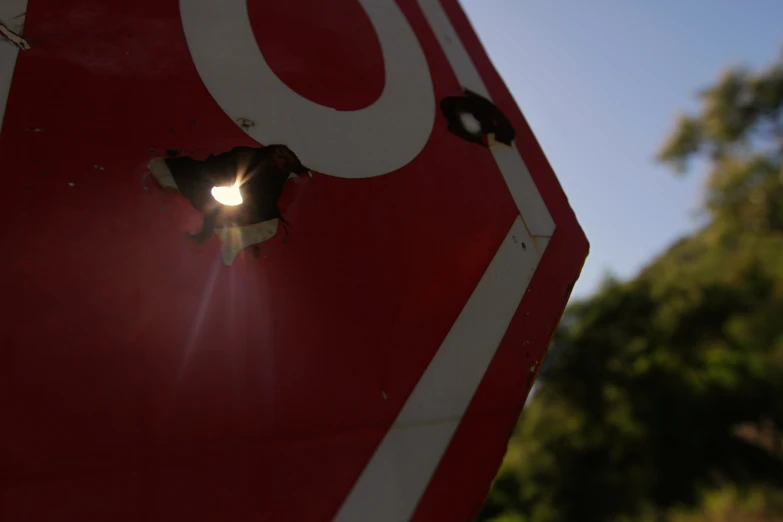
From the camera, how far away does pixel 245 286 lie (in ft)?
2.05

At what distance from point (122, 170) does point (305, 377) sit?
39 centimetres

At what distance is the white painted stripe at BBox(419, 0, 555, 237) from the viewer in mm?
984

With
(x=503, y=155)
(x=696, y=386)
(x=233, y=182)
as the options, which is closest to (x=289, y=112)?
(x=233, y=182)

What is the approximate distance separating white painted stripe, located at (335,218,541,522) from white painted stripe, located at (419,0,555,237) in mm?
83

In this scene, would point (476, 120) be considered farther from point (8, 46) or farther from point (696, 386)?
point (696, 386)

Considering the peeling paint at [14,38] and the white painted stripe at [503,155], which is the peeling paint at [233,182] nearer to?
the peeling paint at [14,38]

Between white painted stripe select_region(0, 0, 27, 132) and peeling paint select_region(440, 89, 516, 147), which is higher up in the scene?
peeling paint select_region(440, 89, 516, 147)

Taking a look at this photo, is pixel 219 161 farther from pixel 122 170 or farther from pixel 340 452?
pixel 340 452

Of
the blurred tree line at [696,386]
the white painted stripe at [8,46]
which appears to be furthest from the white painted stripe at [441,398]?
the blurred tree line at [696,386]

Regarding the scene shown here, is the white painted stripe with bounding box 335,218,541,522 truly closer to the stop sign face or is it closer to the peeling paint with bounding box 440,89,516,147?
the stop sign face

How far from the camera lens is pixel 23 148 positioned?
0.58 m

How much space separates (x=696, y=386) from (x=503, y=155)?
35.9 ft

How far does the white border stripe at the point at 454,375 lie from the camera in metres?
0.60

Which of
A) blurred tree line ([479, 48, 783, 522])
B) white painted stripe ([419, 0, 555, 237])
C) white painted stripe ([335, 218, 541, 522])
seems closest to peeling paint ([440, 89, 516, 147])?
white painted stripe ([419, 0, 555, 237])
